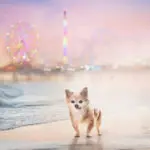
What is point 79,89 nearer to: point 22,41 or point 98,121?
point 98,121

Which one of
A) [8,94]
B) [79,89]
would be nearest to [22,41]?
[8,94]

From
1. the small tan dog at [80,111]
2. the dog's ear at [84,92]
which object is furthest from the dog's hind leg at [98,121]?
the dog's ear at [84,92]

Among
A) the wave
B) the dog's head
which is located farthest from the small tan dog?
the wave

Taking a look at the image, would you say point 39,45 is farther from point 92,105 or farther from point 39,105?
point 92,105

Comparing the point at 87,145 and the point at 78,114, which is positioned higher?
the point at 78,114

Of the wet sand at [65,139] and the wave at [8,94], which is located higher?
the wave at [8,94]

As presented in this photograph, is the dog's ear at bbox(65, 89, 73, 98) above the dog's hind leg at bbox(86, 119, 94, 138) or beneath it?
above

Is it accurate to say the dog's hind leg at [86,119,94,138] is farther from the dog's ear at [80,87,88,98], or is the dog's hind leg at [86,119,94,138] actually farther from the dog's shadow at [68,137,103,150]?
the dog's ear at [80,87,88,98]

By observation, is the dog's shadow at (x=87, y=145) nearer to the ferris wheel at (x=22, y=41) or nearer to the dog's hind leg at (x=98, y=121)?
the dog's hind leg at (x=98, y=121)
